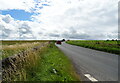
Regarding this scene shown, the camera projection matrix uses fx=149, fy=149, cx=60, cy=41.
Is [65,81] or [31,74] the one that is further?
[31,74]

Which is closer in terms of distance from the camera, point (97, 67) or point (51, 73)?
point (51, 73)

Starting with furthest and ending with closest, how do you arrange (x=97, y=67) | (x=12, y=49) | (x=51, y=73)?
(x=12, y=49) → (x=97, y=67) → (x=51, y=73)

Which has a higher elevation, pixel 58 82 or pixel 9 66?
pixel 9 66

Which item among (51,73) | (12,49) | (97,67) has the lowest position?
(97,67)

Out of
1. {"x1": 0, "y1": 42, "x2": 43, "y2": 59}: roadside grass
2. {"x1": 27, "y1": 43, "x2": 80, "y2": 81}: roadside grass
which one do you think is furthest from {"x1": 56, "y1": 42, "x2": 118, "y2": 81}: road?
{"x1": 0, "y1": 42, "x2": 43, "y2": 59}: roadside grass

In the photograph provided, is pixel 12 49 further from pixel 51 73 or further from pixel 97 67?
pixel 51 73

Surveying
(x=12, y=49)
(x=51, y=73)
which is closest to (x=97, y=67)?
(x=51, y=73)

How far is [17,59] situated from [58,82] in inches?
104

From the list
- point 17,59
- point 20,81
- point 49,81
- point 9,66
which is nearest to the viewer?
point 20,81

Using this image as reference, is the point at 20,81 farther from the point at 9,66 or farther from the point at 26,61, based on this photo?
the point at 26,61

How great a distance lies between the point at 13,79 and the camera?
603 cm

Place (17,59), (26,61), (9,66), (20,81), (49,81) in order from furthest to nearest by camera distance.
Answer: (26,61), (17,59), (9,66), (49,81), (20,81)

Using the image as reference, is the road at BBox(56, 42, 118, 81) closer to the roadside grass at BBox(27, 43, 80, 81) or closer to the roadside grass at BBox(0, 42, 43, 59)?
the roadside grass at BBox(27, 43, 80, 81)

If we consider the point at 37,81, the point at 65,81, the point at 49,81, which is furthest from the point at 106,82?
the point at 37,81
